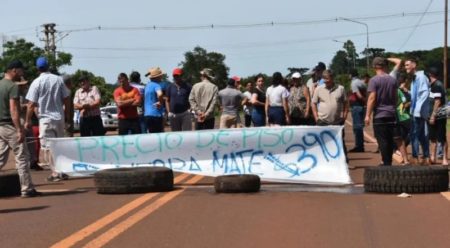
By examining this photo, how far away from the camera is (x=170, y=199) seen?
9.60 meters

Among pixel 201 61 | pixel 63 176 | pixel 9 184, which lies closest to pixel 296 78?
pixel 63 176

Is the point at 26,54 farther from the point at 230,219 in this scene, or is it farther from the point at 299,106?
the point at 230,219

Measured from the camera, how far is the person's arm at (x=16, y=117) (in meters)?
10.1

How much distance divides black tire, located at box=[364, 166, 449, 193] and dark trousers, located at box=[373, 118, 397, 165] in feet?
5.61

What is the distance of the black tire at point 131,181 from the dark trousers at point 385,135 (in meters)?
3.42

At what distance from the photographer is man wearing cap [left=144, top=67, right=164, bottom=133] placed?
14477 mm

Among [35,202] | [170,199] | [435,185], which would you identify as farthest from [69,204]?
[435,185]

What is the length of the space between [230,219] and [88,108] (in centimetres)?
676

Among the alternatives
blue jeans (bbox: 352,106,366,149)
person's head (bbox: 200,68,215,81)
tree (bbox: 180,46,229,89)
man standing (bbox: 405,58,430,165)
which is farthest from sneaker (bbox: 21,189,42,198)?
tree (bbox: 180,46,229,89)

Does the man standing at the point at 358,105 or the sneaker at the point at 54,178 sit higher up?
the man standing at the point at 358,105

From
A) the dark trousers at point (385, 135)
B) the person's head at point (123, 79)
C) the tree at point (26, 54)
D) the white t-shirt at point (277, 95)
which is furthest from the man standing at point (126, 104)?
the tree at point (26, 54)

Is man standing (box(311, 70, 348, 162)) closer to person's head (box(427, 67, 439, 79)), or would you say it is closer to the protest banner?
person's head (box(427, 67, 439, 79))

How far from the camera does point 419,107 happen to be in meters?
13.2

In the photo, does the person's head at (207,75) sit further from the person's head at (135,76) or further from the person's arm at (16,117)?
the person's arm at (16,117)
